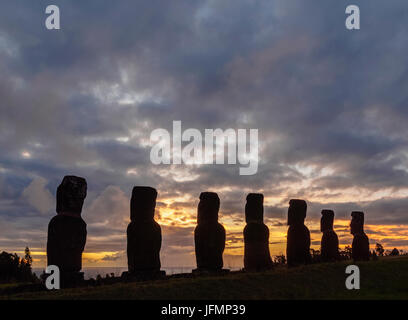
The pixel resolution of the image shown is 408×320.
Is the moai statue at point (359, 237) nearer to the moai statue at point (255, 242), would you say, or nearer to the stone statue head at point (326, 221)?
the stone statue head at point (326, 221)

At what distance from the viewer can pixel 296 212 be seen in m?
26.6

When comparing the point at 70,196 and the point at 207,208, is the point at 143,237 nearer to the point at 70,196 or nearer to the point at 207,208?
the point at 70,196

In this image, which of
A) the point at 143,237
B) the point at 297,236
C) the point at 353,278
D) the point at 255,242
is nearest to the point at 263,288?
the point at 353,278

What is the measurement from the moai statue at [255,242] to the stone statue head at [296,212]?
2957 mm

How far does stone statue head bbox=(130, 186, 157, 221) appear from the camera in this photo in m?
20.2

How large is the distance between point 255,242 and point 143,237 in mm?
6291

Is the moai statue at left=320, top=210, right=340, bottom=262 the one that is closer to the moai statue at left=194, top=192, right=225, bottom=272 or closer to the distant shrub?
the moai statue at left=194, top=192, right=225, bottom=272

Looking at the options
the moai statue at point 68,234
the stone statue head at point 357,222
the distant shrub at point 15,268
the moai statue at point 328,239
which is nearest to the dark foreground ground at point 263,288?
the moai statue at point 68,234

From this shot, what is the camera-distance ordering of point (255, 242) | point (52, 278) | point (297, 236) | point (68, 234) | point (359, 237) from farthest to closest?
1. point (359, 237)
2. point (297, 236)
3. point (255, 242)
4. point (68, 234)
5. point (52, 278)

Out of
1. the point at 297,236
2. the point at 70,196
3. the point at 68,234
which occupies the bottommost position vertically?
the point at 297,236

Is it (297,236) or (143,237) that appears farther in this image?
(297,236)

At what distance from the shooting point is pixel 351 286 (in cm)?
1788

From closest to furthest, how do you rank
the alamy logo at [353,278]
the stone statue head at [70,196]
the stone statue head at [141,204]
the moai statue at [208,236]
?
the alamy logo at [353,278] < the stone statue head at [70,196] < the stone statue head at [141,204] < the moai statue at [208,236]

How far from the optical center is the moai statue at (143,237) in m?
19.7
